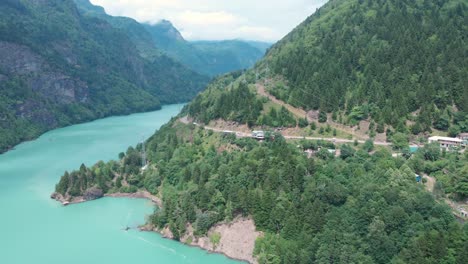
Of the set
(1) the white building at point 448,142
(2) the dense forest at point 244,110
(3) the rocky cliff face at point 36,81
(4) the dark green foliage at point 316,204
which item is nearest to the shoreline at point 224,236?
(4) the dark green foliage at point 316,204

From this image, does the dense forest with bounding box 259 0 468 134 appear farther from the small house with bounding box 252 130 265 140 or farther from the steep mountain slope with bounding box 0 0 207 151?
the steep mountain slope with bounding box 0 0 207 151

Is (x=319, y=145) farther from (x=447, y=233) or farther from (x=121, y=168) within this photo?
(x=121, y=168)

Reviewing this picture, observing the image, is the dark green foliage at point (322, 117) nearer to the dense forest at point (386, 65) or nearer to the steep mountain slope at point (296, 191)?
the dense forest at point (386, 65)

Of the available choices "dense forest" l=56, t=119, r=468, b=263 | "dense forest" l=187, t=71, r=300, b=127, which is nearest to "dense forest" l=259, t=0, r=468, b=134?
"dense forest" l=187, t=71, r=300, b=127

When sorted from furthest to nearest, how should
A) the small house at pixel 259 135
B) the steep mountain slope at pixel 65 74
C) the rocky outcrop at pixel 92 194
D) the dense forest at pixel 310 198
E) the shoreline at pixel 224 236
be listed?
the steep mountain slope at pixel 65 74, the rocky outcrop at pixel 92 194, the small house at pixel 259 135, the shoreline at pixel 224 236, the dense forest at pixel 310 198

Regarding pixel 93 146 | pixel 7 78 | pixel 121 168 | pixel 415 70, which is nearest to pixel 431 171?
pixel 415 70

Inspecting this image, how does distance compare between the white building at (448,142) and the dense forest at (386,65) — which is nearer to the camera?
the white building at (448,142)

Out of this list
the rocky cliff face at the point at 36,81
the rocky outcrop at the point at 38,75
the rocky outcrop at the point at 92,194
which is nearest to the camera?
the rocky outcrop at the point at 92,194
